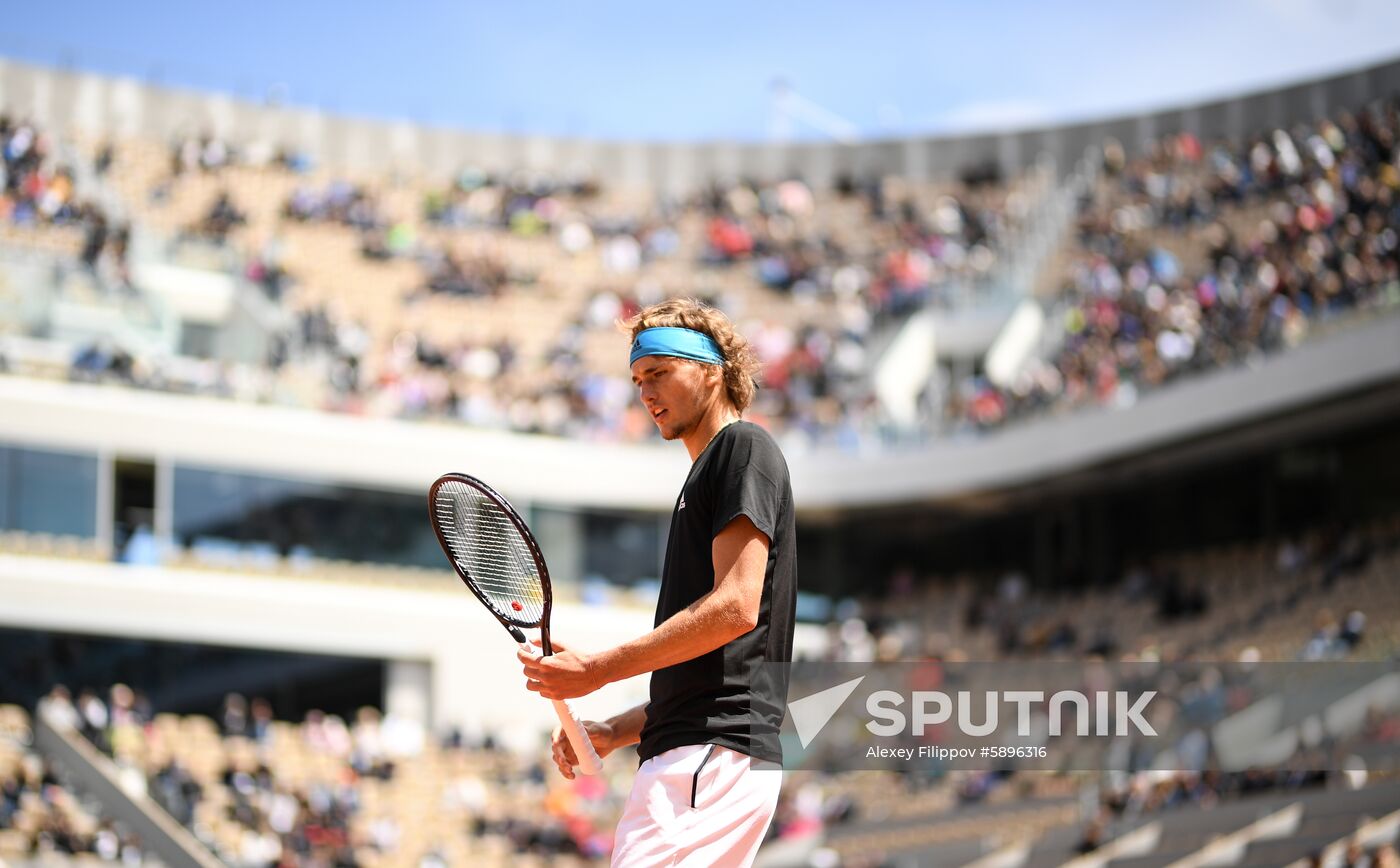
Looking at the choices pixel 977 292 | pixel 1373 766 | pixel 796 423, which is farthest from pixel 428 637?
pixel 1373 766

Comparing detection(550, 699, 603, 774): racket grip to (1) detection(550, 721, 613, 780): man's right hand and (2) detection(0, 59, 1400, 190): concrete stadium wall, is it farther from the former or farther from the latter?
(2) detection(0, 59, 1400, 190): concrete stadium wall

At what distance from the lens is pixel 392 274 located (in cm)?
3372

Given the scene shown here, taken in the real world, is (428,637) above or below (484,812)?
above

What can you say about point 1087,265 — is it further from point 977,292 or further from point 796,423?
point 796,423

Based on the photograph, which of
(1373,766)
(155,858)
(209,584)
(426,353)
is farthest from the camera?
(426,353)

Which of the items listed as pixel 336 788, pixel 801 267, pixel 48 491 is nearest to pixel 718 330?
pixel 336 788

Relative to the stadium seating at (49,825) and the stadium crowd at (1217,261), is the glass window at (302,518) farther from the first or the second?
the stadium crowd at (1217,261)

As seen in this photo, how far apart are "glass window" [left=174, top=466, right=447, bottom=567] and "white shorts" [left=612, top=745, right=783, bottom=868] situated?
2423 cm

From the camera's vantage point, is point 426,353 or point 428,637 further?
point 426,353

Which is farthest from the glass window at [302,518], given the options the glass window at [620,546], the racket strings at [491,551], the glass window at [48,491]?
the racket strings at [491,551]

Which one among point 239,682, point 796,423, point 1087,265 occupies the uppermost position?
point 1087,265

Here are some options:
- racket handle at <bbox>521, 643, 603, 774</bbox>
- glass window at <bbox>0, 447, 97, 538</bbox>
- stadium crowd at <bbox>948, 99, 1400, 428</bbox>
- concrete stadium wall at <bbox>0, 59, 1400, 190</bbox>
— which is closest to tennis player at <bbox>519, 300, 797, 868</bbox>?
racket handle at <bbox>521, 643, 603, 774</bbox>

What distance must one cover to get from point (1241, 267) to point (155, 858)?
17995 millimetres

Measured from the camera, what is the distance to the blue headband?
13.0ft
